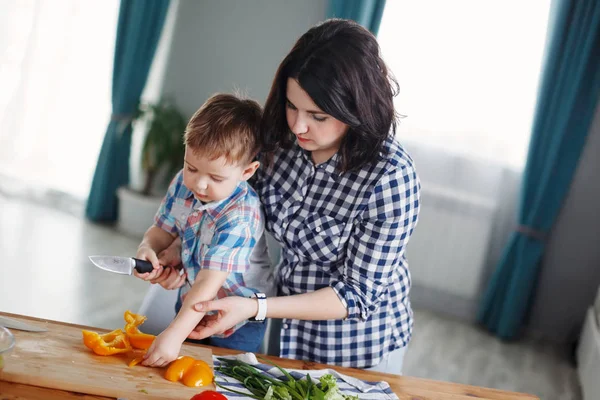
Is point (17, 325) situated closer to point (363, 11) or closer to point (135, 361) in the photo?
point (135, 361)

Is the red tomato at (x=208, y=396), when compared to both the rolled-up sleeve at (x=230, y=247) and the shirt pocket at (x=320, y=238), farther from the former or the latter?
the shirt pocket at (x=320, y=238)

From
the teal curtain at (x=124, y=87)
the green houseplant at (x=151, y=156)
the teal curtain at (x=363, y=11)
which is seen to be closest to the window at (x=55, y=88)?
the teal curtain at (x=124, y=87)

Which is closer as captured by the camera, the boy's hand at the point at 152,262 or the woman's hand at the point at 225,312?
the woman's hand at the point at 225,312

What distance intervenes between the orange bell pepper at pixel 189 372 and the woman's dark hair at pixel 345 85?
54 centimetres

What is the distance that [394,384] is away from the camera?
5.27 ft

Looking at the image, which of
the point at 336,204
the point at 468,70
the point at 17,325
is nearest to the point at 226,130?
the point at 336,204

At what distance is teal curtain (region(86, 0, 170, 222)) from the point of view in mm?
4473

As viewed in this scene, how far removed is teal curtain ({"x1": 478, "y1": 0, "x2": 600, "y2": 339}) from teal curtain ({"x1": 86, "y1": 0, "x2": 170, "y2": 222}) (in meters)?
2.49

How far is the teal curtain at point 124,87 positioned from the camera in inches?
176

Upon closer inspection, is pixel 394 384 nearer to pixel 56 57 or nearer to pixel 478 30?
pixel 478 30

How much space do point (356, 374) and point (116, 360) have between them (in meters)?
0.57

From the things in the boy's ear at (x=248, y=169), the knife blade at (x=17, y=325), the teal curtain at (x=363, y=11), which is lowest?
the knife blade at (x=17, y=325)

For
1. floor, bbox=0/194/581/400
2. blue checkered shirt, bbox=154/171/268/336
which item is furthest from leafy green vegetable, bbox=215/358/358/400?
floor, bbox=0/194/581/400

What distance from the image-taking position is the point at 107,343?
1.43 m
